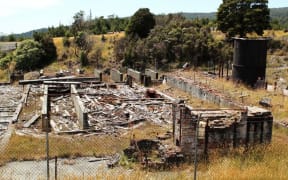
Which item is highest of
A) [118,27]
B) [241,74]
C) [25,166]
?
[118,27]

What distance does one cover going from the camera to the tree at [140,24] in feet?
128

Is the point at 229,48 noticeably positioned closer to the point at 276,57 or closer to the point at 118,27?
the point at 276,57

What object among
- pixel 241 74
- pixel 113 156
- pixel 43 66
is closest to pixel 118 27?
pixel 43 66

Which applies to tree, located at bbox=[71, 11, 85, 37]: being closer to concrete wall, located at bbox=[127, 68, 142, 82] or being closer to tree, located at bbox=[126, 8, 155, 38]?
tree, located at bbox=[126, 8, 155, 38]

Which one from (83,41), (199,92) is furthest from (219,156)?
(83,41)

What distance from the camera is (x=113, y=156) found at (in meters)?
12.2

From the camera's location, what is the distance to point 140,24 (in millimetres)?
39031

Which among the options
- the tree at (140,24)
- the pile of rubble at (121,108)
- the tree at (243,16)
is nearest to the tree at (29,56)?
the tree at (140,24)

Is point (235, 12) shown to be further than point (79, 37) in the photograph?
No

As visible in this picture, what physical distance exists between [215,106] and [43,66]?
2398 centimetres

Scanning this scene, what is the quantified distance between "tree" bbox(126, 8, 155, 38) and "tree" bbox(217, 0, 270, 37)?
772cm

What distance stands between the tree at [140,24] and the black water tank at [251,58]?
16.8m

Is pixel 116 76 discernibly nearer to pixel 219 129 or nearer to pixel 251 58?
pixel 251 58

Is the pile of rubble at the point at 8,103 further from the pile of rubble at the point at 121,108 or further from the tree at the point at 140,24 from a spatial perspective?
the tree at the point at 140,24
